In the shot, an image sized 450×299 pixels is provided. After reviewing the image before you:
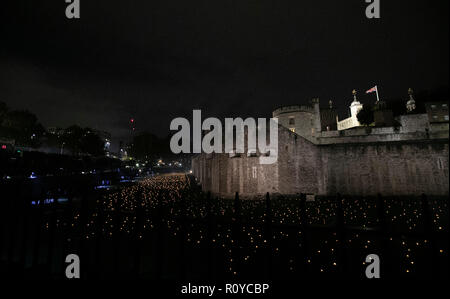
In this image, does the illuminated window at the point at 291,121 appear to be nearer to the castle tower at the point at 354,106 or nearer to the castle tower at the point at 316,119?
the castle tower at the point at 316,119

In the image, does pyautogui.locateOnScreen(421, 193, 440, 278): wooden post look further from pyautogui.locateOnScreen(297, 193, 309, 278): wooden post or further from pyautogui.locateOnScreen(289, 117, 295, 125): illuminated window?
pyautogui.locateOnScreen(289, 117, 295, 125): illuminated window

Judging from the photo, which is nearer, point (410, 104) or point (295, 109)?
point (410, 104)

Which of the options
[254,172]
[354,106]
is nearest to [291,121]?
[354,106]

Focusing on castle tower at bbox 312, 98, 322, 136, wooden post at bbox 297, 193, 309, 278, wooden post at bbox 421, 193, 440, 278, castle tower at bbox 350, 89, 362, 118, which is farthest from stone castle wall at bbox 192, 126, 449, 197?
castle tower at bbox 350, 89, 362, 118

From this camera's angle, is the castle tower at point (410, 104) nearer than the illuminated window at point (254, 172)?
No

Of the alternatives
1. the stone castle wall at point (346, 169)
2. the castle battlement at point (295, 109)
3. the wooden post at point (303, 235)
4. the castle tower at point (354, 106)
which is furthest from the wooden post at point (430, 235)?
the castle tower at point (354, 106)

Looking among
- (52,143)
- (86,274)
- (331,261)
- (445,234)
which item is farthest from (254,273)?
(52,143)

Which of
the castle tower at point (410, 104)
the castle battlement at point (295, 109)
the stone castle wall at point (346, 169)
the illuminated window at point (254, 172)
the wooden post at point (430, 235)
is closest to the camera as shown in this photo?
the wooden post at point (430, 235)

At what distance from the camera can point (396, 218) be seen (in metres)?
13.2

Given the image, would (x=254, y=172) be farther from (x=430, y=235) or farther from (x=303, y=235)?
(x=430, y=235)

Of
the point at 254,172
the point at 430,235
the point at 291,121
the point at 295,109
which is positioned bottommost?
the point at 430,235
